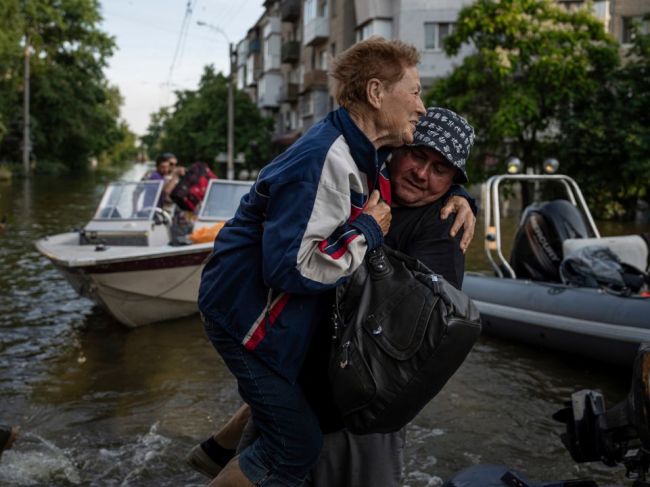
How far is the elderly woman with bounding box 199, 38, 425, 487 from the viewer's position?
7.32ft

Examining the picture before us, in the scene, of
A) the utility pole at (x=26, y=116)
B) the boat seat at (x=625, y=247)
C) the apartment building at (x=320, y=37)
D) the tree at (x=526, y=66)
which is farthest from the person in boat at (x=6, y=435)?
the utility pole at (x=26, y=116)

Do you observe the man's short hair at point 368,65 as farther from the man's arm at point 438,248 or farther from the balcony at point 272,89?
the balcony at point 272,89

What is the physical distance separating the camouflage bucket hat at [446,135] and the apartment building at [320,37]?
897 centimetres

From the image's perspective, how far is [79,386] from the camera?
6.63 meters

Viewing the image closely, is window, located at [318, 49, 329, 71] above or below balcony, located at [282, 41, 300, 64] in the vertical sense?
below

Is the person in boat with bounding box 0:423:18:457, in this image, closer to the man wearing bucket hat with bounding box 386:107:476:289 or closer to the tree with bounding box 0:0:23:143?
the man wearing bucket hat with bounding box 386:107:476:289

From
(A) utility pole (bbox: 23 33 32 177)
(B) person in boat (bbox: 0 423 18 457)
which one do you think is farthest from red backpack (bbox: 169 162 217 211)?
(A) utility pole (bbox: 23 33 32 177)

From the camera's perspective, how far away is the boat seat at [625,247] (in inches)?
302

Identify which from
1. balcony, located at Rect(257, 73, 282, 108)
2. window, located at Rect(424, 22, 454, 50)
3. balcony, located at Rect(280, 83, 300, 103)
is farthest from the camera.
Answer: balcony, located at Rect(257, 73, 282, 108)

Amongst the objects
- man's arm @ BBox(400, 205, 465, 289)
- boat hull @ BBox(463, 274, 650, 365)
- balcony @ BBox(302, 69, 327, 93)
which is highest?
balcony @ BBox(302, 69, 327, 93)

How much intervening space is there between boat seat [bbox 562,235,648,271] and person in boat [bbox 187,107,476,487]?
529 centimetres

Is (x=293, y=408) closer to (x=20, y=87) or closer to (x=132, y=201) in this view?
(x=132, y=201)

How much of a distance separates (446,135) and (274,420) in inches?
42.9

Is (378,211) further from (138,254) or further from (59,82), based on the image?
(59,82)
